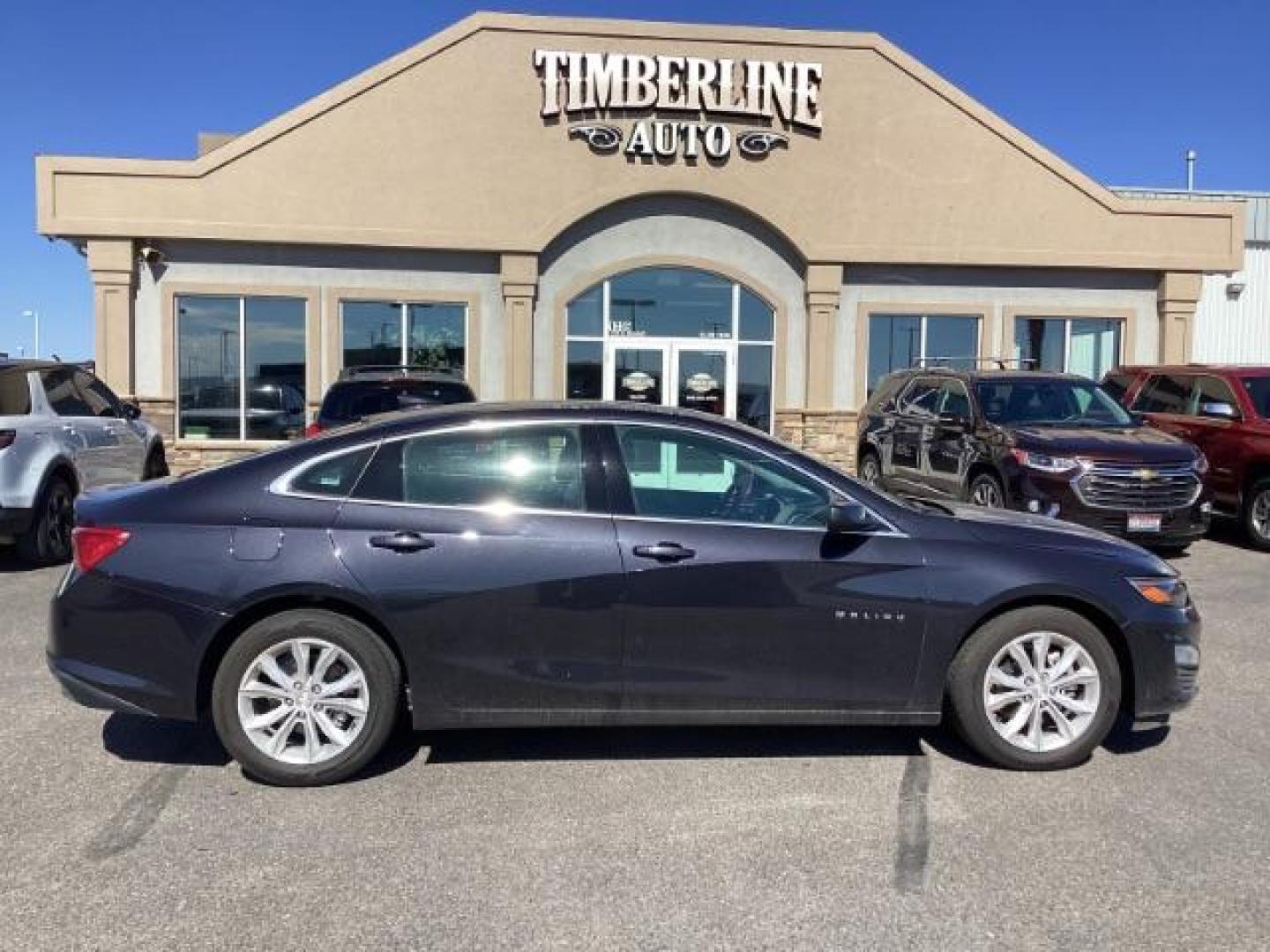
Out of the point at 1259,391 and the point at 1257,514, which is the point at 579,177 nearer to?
the point at 1259,391

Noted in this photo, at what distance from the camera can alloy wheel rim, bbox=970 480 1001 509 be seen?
10039 mm

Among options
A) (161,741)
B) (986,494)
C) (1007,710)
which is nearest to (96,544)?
(161,741)

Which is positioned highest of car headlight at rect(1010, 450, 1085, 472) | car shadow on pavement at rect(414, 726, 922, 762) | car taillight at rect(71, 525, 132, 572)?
car headlight at rect(1010, 450, 1085, 472)

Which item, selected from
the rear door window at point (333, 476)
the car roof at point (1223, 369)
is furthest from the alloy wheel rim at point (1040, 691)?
the car roof at point (1223, 369)

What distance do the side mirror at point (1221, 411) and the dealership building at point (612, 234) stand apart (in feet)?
17.7

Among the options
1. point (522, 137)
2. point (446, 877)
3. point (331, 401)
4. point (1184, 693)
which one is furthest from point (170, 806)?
point (522, 137)

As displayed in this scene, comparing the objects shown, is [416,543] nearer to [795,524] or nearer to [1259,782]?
[795,524]

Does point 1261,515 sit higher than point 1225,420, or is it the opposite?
point 1225,420

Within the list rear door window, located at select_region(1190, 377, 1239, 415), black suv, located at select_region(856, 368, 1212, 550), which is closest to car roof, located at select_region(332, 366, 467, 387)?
black suv, located at select_region(856, 368, 1212, 550)

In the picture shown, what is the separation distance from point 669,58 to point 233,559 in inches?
526

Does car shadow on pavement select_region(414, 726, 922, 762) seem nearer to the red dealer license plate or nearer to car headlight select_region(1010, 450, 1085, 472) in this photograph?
car headlight select_region(1010, 450, 1085, 472)

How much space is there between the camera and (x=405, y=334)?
16031 millimetres

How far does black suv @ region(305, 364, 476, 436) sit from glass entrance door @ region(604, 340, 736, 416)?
6541mm

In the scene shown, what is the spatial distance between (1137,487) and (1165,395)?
369 centimetres
